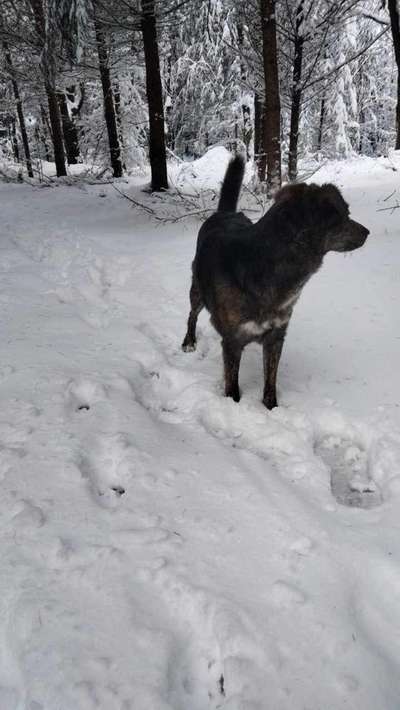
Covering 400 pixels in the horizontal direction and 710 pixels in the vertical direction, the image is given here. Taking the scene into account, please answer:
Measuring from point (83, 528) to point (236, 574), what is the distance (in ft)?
2.41

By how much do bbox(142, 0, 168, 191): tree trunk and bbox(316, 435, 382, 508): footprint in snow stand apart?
9199mm

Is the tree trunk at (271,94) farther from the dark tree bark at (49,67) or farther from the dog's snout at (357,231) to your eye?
the dog's snout at (357,231)

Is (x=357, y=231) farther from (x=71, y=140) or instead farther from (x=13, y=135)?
(x=13, y=135)

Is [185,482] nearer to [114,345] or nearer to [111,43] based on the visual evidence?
[114,345]

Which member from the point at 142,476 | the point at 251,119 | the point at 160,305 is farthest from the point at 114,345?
the point at 251,119

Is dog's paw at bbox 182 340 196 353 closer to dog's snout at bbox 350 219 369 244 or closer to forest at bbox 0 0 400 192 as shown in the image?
dog's snout at bbox 350 219 369 244

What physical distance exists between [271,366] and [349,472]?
1.00m

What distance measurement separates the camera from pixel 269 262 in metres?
2.94

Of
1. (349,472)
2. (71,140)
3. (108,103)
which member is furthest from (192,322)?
(71,140)

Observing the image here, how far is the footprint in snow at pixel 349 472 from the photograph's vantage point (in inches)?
103

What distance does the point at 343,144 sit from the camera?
25609 millimetres

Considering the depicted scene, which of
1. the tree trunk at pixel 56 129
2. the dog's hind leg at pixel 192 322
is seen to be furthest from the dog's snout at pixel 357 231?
the tree trunk at pixel 56 129

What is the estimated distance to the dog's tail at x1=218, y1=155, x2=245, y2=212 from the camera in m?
4.20

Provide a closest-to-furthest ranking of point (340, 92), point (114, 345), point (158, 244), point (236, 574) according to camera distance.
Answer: point (236, 574)
point (114, 345)
point (158, 244)
point (340, 92)
